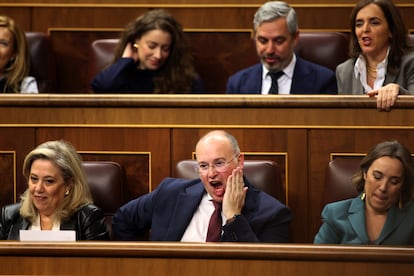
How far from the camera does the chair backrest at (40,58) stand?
5.64 ft

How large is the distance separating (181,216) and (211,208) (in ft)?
0.14

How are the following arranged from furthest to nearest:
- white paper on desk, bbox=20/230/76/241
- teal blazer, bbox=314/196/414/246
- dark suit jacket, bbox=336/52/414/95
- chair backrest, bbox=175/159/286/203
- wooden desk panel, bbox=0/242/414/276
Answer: dark suit jacket, bbox=336/52/414/95
chair backrest, bbox=175/159/286/203
teal blazer, bbox=314/196/414/246
white paper on desk, bbox=20/230/76/241
wooden desk panel, bbox=0/242/414/276

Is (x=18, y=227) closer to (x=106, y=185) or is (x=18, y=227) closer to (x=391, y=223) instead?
(x=106, y=185)

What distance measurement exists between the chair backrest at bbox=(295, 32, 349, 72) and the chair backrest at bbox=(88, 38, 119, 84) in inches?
13.2

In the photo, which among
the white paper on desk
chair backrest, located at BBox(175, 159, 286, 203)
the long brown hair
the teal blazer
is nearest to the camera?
the white paper on desk

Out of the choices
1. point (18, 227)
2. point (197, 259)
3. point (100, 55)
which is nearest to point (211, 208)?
point (18, 227)

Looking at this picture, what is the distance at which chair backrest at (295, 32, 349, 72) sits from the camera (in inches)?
65.3

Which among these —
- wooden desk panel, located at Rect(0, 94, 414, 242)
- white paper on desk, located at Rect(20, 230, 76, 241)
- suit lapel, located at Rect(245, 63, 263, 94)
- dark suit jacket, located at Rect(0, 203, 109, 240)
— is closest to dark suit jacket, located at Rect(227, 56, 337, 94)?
suit lapel, located at Rect(245, 63, 263, 94)

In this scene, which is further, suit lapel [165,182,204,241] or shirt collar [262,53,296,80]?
shirt collar [262,53,296,80]

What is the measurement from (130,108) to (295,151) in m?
0.25

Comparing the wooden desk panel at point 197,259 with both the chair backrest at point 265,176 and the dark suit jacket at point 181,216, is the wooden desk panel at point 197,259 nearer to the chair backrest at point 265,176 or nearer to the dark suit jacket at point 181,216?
the dark suit jacket at point 181,216

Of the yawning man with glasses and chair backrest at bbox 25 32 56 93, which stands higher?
chair backrest at bbox 25 32 56 93

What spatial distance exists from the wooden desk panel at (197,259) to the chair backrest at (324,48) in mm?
783

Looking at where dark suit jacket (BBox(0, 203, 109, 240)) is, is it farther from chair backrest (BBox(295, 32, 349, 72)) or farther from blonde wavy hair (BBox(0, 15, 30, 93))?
chair backrest (BBox(295, 32, 349, 72))
